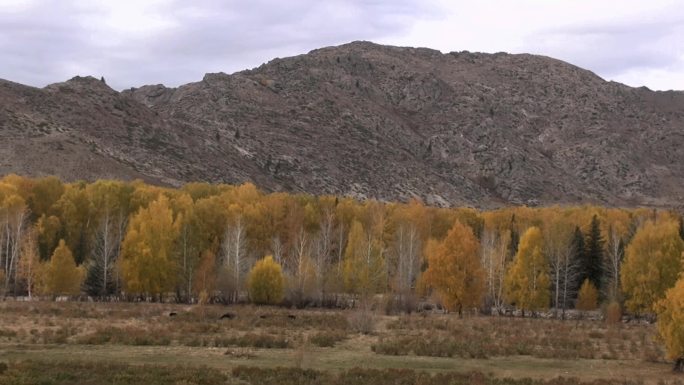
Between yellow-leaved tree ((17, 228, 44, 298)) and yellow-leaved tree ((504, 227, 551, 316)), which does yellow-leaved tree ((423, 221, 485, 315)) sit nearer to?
yellow-leaved tree ((504, 227, 551, 316))

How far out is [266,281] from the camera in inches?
2559


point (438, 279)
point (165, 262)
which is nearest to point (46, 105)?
point (165, 262)

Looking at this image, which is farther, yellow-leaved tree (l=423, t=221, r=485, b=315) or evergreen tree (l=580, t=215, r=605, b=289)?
evergreen tree (l=580, t=215, r=605, b=289)

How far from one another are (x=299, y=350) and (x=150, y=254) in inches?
1420

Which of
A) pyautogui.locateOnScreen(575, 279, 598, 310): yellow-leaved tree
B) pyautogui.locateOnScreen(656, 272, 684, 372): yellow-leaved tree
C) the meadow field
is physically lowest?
pyautogui.locateOnScreen(575, 279, 598, 310): yellow-leaved tree

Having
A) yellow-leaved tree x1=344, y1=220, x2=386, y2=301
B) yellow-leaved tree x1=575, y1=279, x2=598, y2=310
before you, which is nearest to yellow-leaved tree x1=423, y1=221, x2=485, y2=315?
yellow-leaved tree x1=344, y1=220, x2=386, y2=301

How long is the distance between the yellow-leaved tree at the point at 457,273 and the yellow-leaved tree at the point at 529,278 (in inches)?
375

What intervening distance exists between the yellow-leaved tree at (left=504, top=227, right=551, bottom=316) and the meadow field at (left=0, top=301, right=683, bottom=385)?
13.4 m

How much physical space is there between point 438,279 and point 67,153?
99.9 meters

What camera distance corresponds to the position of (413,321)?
5481cm

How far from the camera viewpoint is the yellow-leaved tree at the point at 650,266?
63.8m

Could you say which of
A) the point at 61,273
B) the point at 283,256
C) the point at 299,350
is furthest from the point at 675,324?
the point at 283,256

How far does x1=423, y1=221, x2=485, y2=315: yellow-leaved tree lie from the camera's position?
2351 inches

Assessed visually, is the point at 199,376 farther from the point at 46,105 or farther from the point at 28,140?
the point at 46,105
